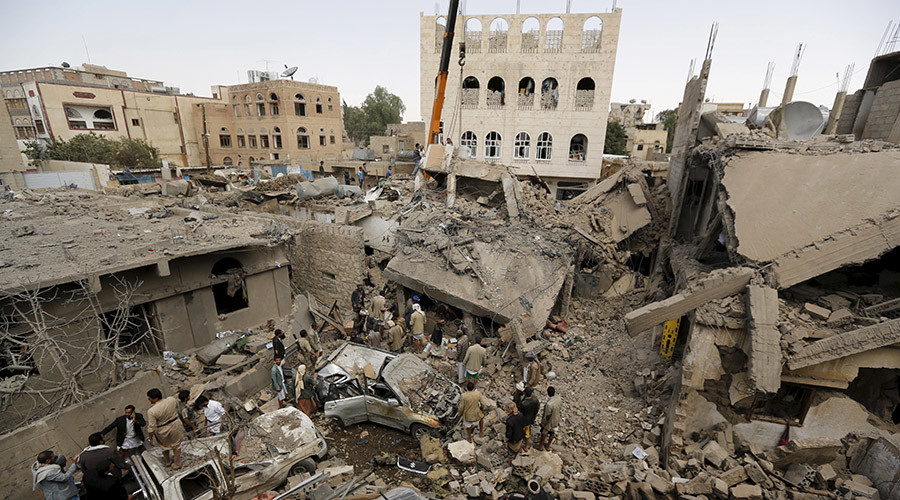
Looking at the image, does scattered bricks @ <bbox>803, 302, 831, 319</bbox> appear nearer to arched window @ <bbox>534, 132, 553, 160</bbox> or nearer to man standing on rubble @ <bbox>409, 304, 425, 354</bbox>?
man standing on rubble @ <bbox>409, 304, 425, 354</bbox>

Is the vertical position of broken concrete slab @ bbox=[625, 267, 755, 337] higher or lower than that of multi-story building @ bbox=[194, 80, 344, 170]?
lower

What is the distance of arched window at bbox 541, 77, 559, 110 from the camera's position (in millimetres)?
23938

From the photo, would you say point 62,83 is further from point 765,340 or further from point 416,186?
point 765,340

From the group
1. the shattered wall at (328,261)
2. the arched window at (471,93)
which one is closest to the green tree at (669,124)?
the arched window at (471,93)

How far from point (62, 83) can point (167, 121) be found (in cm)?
769

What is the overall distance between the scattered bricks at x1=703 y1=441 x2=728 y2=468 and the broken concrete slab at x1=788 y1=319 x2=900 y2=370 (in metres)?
1.56

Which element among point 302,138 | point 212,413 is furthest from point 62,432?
point 302,138

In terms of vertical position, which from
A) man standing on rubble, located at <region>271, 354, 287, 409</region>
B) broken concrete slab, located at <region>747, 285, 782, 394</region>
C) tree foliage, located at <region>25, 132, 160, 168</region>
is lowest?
man standing on rubble, located at <region>271, 354, 287, 409</region>

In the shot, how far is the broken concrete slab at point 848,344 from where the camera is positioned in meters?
5.01

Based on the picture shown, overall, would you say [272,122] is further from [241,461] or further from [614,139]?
[241,461]

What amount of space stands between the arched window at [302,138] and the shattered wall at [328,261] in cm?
3039

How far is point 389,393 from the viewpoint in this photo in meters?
7.23

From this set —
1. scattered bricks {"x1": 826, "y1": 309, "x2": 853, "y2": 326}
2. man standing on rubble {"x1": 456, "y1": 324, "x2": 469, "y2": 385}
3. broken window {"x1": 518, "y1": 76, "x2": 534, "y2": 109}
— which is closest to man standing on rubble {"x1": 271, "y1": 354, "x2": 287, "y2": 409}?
man standing on rubble {"x1": 456, "y1": 324, "x2": 469, "y2": 385}

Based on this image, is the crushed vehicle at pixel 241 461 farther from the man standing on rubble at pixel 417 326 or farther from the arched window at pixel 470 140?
the arched window at pixel 470 140
